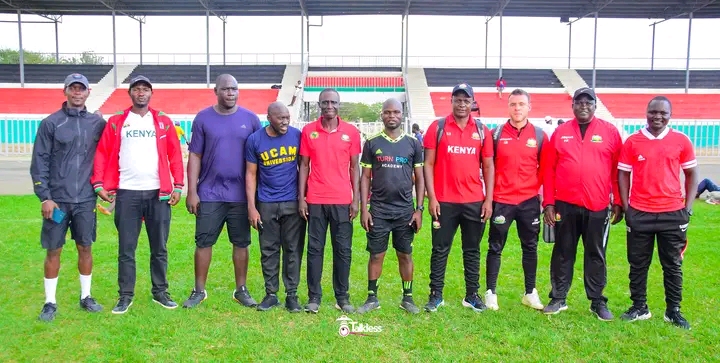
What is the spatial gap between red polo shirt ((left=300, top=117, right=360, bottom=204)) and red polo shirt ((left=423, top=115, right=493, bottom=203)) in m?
0.76

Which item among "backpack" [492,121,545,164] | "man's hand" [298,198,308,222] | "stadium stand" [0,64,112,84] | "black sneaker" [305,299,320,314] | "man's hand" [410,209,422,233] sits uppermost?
"stadium stand" [0,64,112,84]

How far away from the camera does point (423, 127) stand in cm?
2117

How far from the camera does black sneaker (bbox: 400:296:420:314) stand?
200 inches

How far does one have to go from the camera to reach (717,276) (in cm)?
624

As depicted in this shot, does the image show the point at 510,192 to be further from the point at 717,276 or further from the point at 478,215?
the point at 717,276

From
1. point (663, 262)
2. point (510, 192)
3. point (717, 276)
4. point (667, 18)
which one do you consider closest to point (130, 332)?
point (510, 192)

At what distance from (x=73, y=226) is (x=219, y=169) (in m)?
1.32

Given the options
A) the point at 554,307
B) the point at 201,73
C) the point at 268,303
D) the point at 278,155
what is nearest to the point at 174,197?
the point at 278,155

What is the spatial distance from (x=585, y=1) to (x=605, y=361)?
30219 millimetres

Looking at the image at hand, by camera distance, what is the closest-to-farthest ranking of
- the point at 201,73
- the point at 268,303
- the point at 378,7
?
the point at 268,303 < the point at 378,7 < the point at 201,73

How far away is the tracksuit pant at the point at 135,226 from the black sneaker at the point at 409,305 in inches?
86.4

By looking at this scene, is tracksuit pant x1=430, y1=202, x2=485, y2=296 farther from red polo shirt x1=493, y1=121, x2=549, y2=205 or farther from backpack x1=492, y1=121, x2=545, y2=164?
backpack x1=492, y1=121, x2=545, y2=164

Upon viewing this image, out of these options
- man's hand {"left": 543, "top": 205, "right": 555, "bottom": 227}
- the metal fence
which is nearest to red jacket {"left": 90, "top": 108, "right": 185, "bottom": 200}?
man's hand {"left": 543, "top": 205, "right": 555, "bottom": 227}

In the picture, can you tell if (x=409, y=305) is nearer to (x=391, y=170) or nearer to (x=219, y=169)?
(x=391, y=170)
